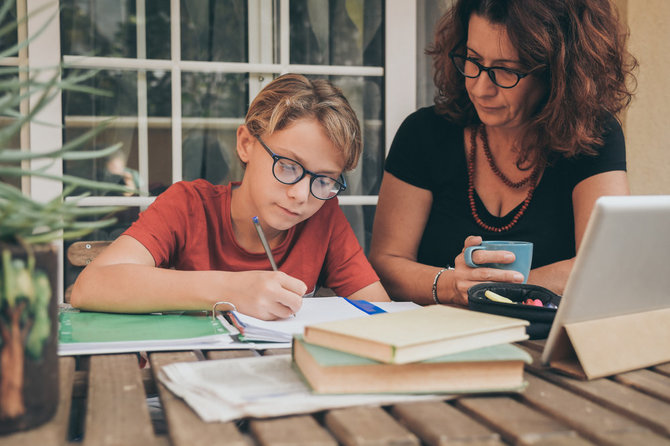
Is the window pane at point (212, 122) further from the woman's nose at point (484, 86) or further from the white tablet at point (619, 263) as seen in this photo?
the white tablet at point (619, 263)

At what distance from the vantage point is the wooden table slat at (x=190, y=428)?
58 centimetres

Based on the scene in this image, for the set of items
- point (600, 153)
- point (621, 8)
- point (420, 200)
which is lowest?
point (420, 200)

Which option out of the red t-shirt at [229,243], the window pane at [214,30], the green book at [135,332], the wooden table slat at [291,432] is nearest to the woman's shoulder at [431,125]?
the red t-shirt at [229,243]

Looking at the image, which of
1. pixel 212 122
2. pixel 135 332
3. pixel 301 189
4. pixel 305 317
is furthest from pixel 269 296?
pixel 212 122

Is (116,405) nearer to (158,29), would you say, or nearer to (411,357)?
(411,357)

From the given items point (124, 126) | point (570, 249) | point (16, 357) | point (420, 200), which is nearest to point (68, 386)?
point (16, 357)

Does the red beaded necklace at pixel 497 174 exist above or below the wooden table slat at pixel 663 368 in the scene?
above

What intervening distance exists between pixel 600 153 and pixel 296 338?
1.14 metres

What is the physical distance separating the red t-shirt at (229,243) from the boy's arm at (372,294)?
15 millimetres

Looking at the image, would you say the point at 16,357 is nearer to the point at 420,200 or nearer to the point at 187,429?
the point at 187,429

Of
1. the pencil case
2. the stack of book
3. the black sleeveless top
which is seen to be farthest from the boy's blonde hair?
the stack of book

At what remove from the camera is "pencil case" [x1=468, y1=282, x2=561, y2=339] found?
1.01 m

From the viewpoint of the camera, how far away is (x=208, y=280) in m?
1.18

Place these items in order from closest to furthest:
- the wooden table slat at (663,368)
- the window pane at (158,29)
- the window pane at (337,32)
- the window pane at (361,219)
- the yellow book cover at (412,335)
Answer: the yellow book cover at (412,335) < the wooden table slat at (663,368) < the window pane at (158,29) < the window pane at (337,32) < the window pane at (361,219)
